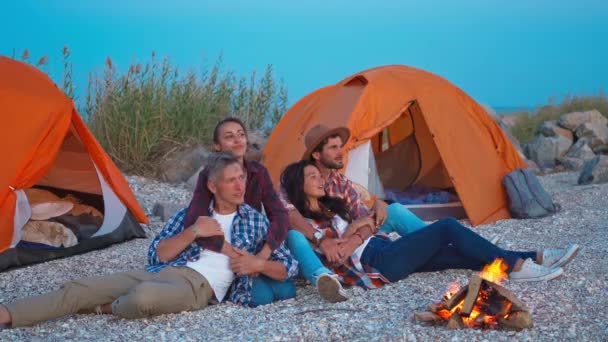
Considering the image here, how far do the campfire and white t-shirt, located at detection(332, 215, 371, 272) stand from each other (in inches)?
42.3

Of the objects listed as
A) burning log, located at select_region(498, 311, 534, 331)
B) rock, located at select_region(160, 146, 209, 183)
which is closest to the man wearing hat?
burning log, located at select_region(498, 311, 534, 331)

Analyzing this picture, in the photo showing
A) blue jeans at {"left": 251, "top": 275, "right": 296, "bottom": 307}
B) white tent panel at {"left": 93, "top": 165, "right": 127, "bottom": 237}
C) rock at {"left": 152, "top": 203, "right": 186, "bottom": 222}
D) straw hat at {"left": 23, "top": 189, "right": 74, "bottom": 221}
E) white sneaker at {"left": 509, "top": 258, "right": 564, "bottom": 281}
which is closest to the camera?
blue jeans at {"left": 251, "top": 275, "right": 296, "bottom": 307}

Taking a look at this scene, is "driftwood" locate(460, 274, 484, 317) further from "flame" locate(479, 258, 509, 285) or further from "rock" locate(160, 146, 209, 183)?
"rock" locate(160, 146, 209, 183)

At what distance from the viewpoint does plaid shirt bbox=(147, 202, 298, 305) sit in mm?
4938

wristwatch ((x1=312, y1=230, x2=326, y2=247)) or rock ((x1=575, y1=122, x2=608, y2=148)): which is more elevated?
rock ((x1=575, y1=122, x2=608, y2=148))

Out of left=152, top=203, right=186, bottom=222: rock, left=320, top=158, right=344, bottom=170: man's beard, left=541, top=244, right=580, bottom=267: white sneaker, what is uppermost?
left=320, top=158, right=344, bottom=170: man's beard

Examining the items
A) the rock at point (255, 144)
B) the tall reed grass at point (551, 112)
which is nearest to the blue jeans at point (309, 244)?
the rock at point (255, 144)

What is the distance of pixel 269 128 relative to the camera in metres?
13.1

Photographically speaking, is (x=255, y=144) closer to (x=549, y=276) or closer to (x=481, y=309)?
(x=549, y=276)

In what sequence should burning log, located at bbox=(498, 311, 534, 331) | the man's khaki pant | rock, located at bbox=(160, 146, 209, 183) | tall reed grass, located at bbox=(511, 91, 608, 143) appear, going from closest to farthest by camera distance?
burning log, located at bbox=(498, 311, 534, 331) < the man's khaki pant < rock, located at bbox=(160, 146, 209, 183) < tall reed grass, located at bbox=(511, 91, 608, 143)

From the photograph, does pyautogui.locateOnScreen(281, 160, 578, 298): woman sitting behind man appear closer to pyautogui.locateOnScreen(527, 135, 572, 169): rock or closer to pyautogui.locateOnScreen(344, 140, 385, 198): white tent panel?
pyautogui.locateOnScreen(344, 140, 385, 198): white tent panel

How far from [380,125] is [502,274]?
137 inches

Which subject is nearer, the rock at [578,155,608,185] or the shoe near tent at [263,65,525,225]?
the shoe near tent at [263,65,525,225]

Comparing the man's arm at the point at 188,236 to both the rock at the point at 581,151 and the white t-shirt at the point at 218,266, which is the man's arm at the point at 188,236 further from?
the rock at the point at 581,151
